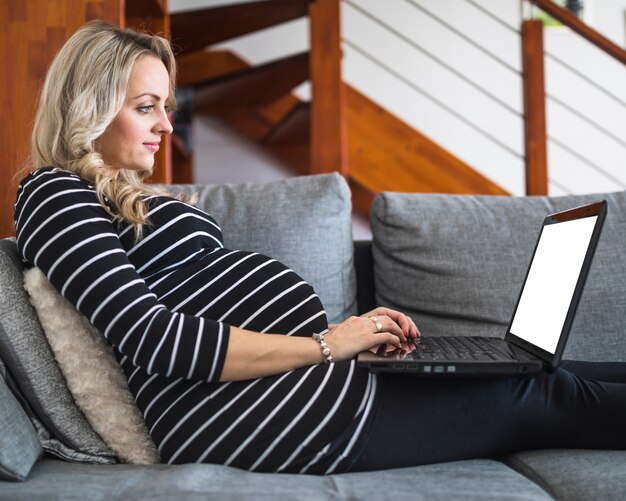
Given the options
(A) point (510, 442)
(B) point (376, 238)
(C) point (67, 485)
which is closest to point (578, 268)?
(A) point (510, 442)

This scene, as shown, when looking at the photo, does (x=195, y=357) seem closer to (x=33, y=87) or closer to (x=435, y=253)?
(x=435, y=253)

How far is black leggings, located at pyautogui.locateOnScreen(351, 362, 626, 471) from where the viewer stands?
Result: 3.25 ft

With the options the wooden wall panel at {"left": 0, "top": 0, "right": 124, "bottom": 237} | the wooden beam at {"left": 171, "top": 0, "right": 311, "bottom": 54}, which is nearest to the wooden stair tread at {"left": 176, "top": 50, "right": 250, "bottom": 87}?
the wooden beam at {"left": 171, "top": 0, "right": 311, "bottom": 54}

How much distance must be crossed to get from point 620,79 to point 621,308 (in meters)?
2.98

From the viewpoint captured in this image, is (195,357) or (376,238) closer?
(195,357)

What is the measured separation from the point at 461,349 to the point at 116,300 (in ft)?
1.72

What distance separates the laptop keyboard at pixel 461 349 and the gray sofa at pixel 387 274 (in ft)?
0.50

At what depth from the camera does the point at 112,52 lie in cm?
128

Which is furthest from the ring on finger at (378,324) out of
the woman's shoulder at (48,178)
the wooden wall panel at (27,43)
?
the wooden wall panel at (27,43)

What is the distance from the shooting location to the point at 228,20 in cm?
282

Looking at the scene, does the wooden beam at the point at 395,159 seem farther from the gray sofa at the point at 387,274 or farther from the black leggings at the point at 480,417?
the black leggings at the point at 480,417

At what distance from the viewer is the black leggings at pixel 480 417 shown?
0.99m

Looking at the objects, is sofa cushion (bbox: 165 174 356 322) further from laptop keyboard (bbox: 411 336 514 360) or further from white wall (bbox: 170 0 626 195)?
white wall (bbox: 170 0 626 195)

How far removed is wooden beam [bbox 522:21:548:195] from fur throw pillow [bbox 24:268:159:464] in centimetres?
177
